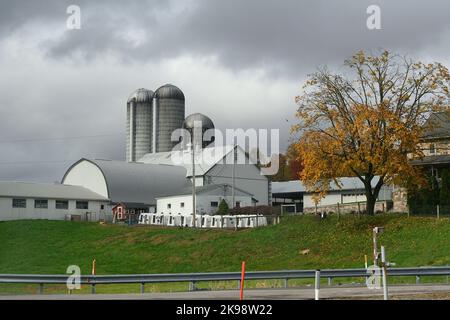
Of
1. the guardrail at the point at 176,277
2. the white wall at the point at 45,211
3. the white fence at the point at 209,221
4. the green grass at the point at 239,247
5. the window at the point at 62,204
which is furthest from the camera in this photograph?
the window at the point at 62,204

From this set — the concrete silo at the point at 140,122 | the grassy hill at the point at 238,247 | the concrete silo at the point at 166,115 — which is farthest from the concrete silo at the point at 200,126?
the grassy hill at the point at 238,247

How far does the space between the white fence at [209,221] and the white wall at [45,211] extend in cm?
800

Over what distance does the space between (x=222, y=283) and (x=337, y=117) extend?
21.8 metres

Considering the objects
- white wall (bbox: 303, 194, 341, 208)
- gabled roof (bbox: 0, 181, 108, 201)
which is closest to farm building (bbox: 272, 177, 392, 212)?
white wall (bbox: 303, 194, 341, 208)

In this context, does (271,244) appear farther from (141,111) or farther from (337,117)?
(141,111)

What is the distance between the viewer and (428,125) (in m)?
52.7

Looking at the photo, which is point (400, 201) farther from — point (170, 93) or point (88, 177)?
point (170, 93)

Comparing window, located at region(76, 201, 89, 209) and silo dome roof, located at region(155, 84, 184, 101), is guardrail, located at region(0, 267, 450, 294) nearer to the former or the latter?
window, located at region(76, 201, 89, 209)

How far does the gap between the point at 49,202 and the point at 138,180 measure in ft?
38.1

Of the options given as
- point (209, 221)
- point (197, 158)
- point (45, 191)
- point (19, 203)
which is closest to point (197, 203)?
point (209, 221)

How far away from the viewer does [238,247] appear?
49.3 meters

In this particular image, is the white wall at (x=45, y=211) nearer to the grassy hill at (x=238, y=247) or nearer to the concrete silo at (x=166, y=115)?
the grassy hill at (x=238, y=247)

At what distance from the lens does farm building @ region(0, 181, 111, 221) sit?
75.8 metres

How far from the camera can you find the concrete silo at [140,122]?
340 feet
